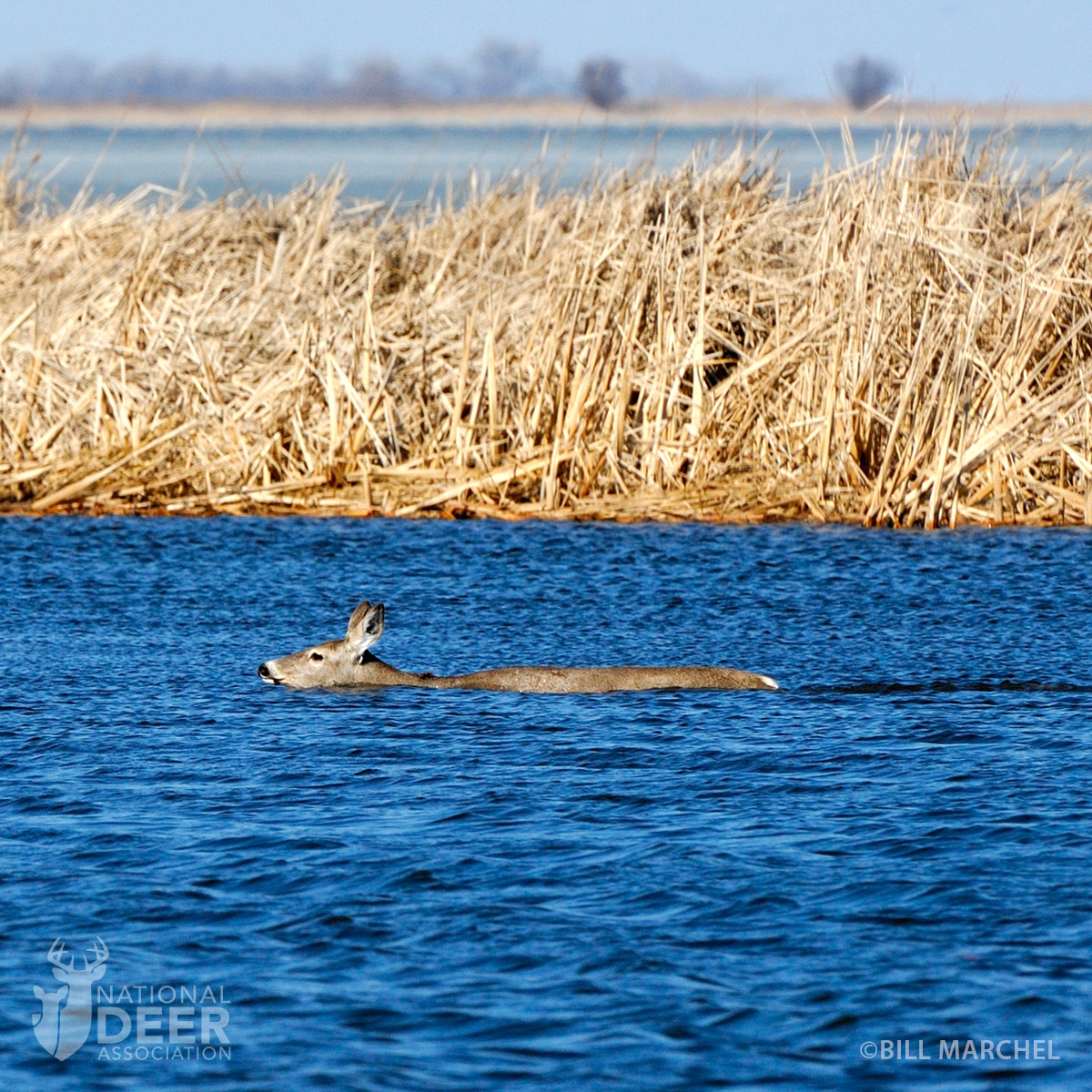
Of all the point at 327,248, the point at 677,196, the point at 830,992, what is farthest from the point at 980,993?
the point at 327,248

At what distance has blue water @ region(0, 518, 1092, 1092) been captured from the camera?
19.0 feet

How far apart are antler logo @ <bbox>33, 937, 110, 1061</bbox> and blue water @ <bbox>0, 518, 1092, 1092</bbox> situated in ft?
0.14

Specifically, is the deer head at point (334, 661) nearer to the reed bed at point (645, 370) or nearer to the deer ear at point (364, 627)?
the deer ear at point (364, 627)

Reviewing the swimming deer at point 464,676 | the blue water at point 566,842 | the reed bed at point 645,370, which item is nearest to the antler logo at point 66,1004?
the blue water at point 566,842

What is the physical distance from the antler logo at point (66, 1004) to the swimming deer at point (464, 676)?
424cm

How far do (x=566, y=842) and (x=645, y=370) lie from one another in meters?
10.7

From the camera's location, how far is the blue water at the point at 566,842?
19.0 ft

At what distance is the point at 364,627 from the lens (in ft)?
35.4

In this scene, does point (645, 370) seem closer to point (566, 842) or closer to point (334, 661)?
point (334, 661)

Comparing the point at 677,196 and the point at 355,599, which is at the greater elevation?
the point at 677,196

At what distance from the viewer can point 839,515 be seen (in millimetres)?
17203

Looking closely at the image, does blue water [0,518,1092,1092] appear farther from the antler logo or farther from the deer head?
the deer head

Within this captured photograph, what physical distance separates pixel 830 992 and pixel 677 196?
1342cm

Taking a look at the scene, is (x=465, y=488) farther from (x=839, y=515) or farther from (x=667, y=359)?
(x=839, y=515)
